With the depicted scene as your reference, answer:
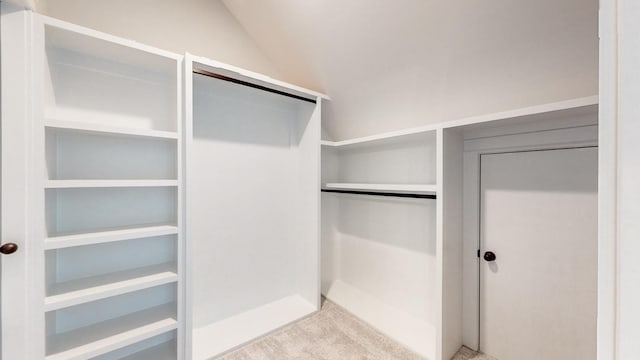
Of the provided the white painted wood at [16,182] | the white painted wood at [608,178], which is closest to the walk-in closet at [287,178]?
the white painted wood at [16,182]

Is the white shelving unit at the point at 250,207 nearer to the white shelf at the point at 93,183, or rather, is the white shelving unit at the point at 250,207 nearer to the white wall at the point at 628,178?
the white shelf at the point at 93,183

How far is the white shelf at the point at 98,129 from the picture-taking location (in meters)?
1.20

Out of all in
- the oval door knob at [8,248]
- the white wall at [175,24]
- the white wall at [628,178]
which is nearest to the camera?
the white wall at [628,178]

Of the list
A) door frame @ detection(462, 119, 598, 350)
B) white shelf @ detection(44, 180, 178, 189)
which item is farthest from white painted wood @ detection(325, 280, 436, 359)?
white shelf @ detection(44, 180, 178, 189)

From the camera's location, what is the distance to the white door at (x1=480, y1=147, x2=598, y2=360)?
136cm

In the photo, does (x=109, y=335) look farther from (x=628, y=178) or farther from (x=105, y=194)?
(x=628, y=178)

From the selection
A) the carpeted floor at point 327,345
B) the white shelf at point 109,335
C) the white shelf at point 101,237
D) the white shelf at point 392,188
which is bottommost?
the carpeted floor at point 327,345

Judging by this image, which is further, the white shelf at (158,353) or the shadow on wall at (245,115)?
the shadow on wall at (245,115)

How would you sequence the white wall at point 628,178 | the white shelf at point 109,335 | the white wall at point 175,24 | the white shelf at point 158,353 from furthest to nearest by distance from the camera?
1. the white shelf at point 158,353
2. the white wall at point 175,24
3. the white shelf at point 109,335
4. the white wall at point 628,178

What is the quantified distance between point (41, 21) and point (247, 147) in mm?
1285

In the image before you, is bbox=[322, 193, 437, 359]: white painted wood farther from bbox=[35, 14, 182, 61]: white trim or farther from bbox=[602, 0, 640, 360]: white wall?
bbox=[35, 14, 182, 61]: white trim

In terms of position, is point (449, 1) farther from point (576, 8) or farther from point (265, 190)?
point (265, 190)

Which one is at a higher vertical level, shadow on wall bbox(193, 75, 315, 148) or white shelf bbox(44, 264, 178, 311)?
shadow on wall bbox(193, 75, 315, 148)

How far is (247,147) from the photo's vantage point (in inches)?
84.9
